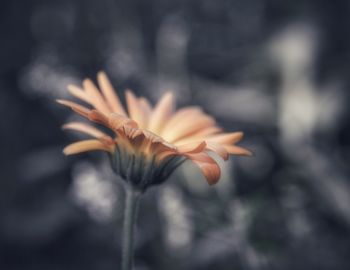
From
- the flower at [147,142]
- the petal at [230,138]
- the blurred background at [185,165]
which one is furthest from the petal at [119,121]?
the blurred background at [185,165]

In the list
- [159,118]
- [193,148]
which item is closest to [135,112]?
[159,118]

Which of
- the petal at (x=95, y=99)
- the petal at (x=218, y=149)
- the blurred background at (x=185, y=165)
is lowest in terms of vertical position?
the blurred background at (x=185, y=165)

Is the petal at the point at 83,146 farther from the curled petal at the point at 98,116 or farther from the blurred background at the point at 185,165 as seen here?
the blurred background at the point at 185,165

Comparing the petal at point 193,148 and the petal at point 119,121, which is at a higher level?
the petal at point 119,121

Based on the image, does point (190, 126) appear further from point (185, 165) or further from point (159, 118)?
point (185, 165)

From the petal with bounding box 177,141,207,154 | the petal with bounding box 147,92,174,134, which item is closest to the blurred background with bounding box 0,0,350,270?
the petal with bounding box 147,92,174,134

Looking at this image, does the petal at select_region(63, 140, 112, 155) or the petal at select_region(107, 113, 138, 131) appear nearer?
the petal at select_region(107, 113, 138, 131)

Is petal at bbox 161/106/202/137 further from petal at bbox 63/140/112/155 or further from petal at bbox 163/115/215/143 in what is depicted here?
petal at bbox 63/140/112/155
